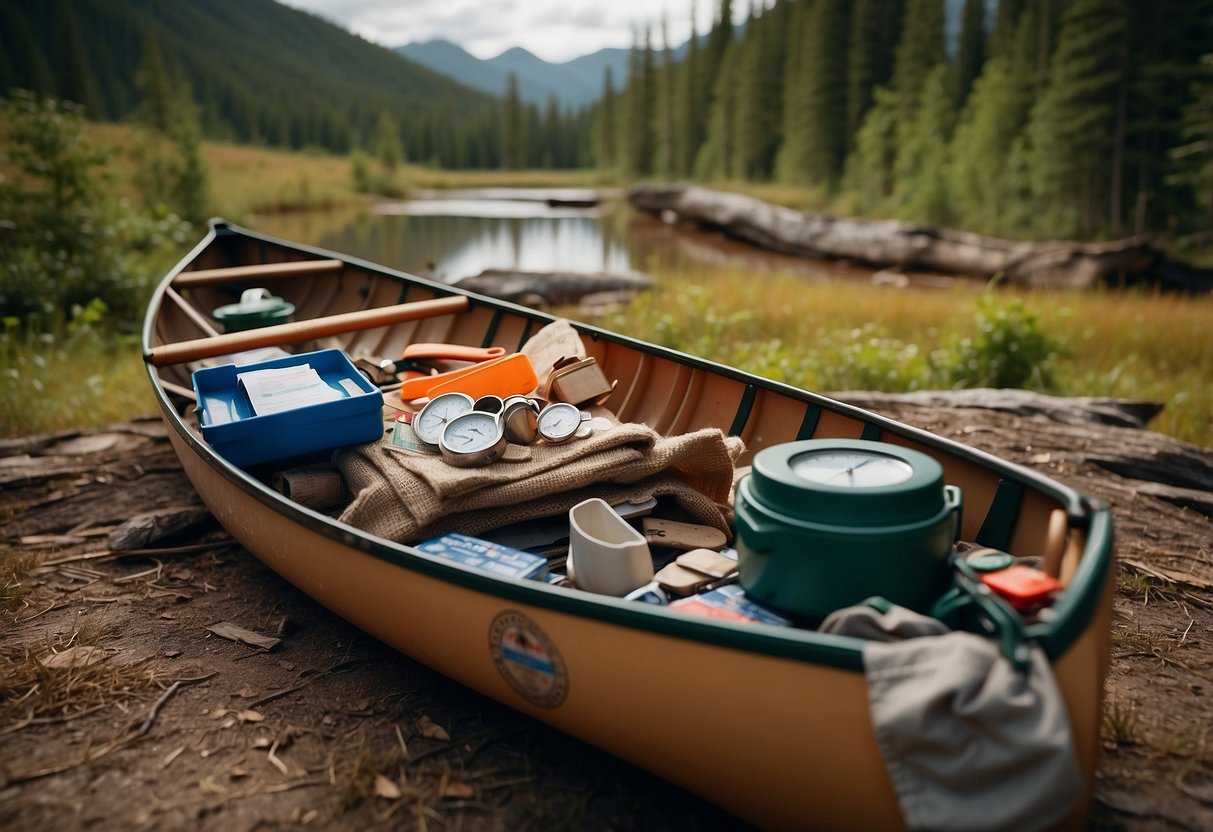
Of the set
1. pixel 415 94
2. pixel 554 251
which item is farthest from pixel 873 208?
pixel 415 94

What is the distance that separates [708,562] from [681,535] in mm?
288

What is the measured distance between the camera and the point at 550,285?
37.7 feet

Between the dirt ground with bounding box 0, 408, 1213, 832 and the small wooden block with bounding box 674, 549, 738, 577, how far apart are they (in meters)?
0.63

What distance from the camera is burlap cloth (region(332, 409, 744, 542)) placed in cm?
281

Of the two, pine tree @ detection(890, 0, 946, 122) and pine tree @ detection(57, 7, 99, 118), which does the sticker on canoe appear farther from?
pine tree @ detection(57, 7, 99, 118)

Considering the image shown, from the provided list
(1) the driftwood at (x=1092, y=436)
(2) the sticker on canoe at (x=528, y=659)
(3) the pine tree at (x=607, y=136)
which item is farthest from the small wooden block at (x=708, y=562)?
(3) the pine tree at (x=607, y=136)

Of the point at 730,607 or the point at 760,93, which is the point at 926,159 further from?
the point at 730,607

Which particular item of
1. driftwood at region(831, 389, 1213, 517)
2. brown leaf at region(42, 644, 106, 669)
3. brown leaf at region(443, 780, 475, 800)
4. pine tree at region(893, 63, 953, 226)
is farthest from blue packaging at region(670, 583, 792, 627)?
pine tree at region(893, 63, 953, 226)

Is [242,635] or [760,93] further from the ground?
[760,93]

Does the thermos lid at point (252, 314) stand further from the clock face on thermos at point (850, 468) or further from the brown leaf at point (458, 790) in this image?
the clock face on thermos at point (850, 468)

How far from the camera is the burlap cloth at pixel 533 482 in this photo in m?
2.81

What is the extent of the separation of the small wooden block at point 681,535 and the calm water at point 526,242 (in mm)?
8697

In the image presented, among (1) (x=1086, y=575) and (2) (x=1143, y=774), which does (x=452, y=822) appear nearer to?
(1) (x=1086, y=575)

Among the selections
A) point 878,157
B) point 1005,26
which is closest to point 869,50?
point 1005,26
